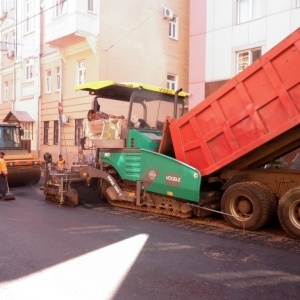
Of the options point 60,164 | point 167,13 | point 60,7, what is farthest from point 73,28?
point 60,164

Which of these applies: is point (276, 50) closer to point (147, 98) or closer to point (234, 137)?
point (234, 137)

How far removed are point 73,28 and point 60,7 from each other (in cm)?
226

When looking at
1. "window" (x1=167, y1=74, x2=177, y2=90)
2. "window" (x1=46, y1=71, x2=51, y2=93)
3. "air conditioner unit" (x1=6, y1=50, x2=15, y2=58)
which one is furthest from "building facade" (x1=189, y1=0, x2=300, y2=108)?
"air conditioner unit" (x1=6, y1=50, x2=15, y2=58)

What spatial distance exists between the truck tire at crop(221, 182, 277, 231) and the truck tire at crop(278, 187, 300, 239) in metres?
0.35

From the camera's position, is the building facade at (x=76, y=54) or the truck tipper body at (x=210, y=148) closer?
the truck tipper body at (x=210, y=148)

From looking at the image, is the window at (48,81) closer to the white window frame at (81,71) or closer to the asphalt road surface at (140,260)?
the white window frame at (81,71)

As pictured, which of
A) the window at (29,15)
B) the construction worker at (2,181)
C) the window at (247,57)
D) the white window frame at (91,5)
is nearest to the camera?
the construction worker at (2,181)

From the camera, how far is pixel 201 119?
7.53 m

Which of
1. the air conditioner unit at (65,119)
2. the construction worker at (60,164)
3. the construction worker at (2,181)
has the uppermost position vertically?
the air conditioner unit at (65,119)

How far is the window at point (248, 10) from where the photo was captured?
53.0 ft

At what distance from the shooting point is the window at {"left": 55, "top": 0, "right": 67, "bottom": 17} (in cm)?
1965

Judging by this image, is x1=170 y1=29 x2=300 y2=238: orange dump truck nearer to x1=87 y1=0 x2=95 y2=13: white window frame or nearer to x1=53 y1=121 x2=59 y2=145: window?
x1=87 y1=0 x2=95 y2=13: white window frame

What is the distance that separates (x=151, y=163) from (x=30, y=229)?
8.47 ft

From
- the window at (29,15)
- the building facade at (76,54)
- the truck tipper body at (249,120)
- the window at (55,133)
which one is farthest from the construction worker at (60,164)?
the window at (29,15)
